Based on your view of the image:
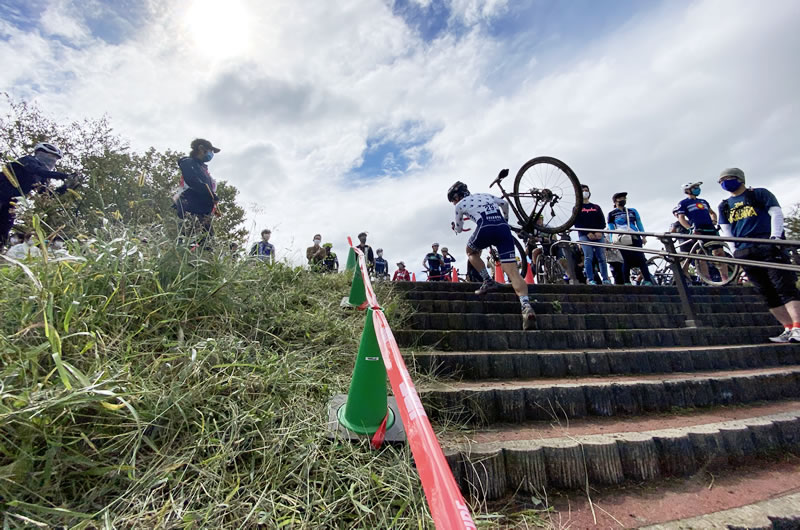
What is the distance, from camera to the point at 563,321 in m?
3.88

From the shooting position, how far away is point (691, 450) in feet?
6.17

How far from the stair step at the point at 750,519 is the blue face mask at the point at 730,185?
371 cm

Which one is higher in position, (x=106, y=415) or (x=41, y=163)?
(x=41, y=163)

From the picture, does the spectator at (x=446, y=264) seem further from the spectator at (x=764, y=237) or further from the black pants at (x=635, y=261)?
the spectator at (x=764, y=237)

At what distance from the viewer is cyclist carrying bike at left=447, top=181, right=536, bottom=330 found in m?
3.88

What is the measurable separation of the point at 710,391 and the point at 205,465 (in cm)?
328

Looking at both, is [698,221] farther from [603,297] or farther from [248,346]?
[248,346]

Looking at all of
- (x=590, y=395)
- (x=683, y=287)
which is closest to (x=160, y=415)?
(x=590, y=395)

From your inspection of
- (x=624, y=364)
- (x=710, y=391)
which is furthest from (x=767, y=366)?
(x=624, y=364)

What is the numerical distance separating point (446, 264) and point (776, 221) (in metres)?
A: 7.77

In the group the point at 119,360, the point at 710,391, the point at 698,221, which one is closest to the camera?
the point at 119,360

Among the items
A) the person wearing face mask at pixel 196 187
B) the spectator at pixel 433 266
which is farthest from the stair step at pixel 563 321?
the spectator at pixel 433 266

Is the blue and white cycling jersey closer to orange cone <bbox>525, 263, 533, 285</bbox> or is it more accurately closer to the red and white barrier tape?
orange cone <bbox>525, 263, 533, 285</bbox>

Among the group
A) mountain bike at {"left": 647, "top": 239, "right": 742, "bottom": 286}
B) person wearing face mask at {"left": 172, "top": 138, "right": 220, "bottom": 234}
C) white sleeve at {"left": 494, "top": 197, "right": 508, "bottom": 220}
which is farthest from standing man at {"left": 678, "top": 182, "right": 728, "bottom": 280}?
person wearing face mask at {"left": 172, "top": 138, "right": 220, "bottom": 234}
